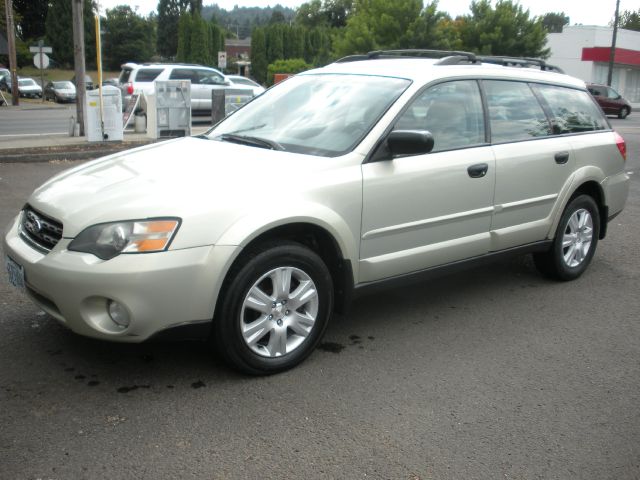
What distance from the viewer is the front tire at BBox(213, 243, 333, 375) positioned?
3.55 metres

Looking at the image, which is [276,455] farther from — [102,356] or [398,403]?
[102,356]

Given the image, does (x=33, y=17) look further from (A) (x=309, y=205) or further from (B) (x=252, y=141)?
(A) (x=309, y=205)

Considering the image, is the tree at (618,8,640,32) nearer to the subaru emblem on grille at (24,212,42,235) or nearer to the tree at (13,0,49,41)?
the tree at (13,0,49,41)

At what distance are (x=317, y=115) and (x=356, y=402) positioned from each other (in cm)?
191

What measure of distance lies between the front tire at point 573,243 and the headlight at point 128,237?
11.2ft

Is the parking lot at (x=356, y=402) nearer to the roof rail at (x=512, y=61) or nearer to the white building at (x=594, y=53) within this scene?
the roof rail at (x=512, y=61)

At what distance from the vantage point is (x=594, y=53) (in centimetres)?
5131

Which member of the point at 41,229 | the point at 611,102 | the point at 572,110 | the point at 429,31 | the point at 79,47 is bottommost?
the point at 611,102

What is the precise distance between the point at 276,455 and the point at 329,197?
58.4 inches

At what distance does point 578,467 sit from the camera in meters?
3.03

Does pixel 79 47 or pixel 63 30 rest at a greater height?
pixel 63 30

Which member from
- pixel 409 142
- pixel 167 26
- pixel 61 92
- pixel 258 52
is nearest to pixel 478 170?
pixel 409 142

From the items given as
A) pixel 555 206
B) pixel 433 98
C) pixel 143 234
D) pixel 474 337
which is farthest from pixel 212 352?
pixel 555 206

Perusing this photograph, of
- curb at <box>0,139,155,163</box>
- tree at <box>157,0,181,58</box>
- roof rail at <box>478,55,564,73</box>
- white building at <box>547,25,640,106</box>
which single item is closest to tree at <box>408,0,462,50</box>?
white building at <box>547,25,640,106</box>
